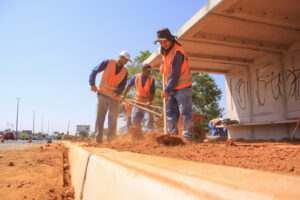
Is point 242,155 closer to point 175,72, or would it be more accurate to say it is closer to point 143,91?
point 175,72

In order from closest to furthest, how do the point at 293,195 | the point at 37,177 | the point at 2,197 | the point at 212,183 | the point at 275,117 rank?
1. the point at 293,195
2. the point at 212,183
3. the point at 2,197
4. the point at 37,177
5. the point at 275,117

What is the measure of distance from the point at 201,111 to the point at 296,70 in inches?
575

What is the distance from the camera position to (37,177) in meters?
2.96

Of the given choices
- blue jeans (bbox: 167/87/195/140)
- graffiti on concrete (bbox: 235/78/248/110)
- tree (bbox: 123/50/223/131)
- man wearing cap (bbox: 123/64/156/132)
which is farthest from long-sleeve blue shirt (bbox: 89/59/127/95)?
tree (bbox: 123/50/223/131)

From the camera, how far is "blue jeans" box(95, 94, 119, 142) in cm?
579

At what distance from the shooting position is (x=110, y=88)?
19.7 feet

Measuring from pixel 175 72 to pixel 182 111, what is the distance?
73cm

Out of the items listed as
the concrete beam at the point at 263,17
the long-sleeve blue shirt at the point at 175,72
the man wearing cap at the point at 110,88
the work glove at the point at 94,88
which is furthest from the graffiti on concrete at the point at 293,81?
the work glove at the point at 94,88

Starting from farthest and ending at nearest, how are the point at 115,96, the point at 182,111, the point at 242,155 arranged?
the point at 115,96, the point at 182,111, the point at 242,155

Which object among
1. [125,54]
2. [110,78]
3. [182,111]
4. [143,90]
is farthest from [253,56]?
[110,78]

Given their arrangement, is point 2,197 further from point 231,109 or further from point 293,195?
point 231,109

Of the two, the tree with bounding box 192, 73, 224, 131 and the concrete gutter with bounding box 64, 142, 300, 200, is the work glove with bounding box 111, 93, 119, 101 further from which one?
the tree with bounding box 192, 73, 224, 131

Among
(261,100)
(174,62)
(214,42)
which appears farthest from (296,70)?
(174,62)

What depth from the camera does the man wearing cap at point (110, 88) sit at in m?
5.82
